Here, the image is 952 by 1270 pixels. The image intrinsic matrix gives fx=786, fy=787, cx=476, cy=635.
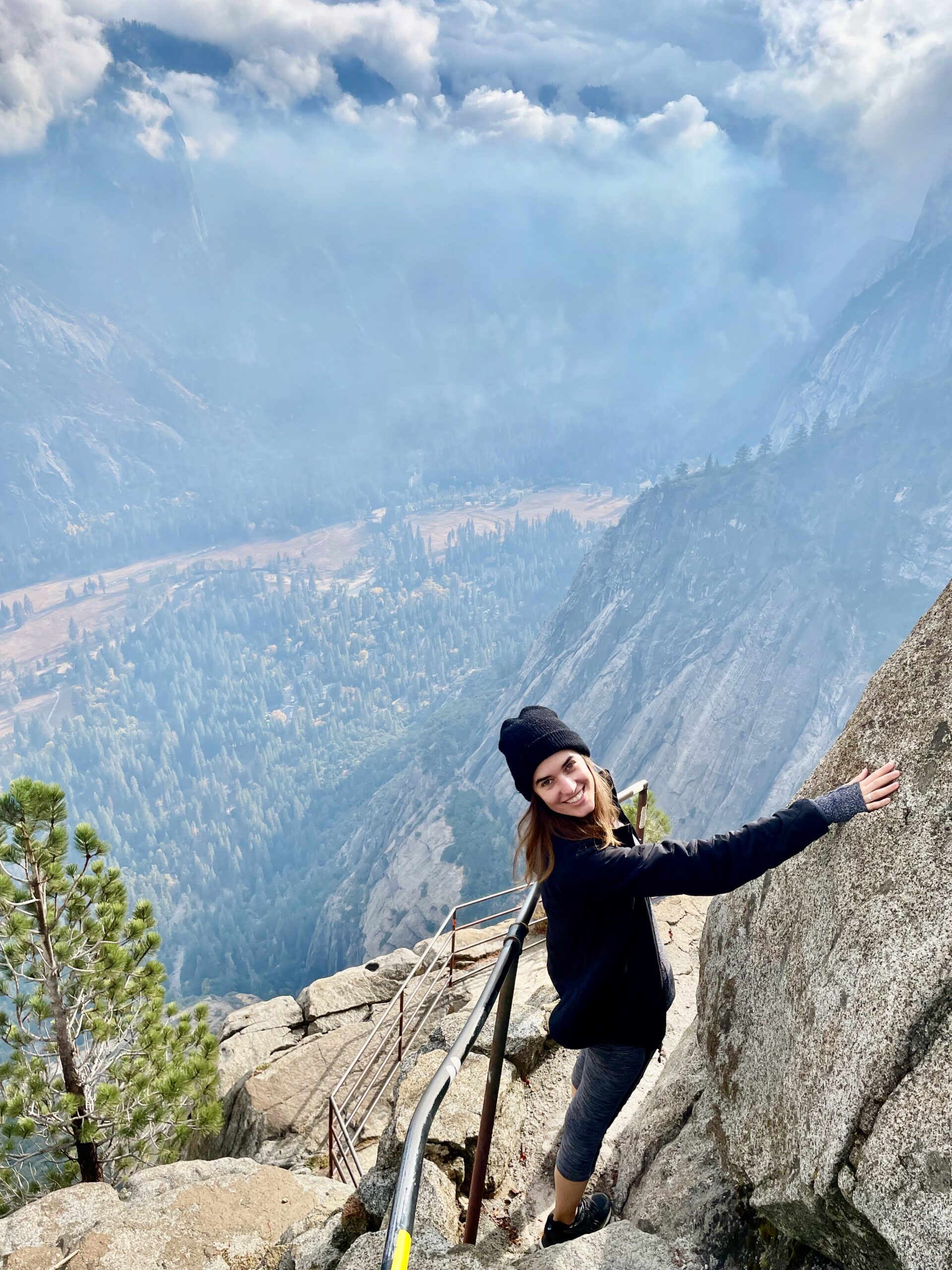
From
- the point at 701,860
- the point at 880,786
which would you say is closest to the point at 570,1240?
the point at 701,860

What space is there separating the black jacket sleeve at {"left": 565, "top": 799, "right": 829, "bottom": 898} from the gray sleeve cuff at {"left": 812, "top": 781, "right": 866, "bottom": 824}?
3.4 inches

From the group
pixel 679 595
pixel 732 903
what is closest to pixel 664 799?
pixel 679 595

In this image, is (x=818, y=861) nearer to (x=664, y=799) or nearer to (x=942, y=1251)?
(x=942, y=1251)

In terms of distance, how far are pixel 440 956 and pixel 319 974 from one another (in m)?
143

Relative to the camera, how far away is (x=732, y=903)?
14.3 ft

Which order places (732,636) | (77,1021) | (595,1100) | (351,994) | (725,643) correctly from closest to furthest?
(595,1100), (77,1021), (351,994), (725,643), (732,636)

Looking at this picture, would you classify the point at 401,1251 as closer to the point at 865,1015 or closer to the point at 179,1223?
the point at 865,1015

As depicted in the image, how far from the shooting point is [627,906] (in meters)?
3.19

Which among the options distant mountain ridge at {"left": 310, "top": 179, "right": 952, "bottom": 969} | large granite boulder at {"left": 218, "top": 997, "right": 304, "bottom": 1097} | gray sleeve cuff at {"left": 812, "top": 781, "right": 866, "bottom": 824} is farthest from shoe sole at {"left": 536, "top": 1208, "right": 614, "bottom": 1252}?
distant mountain ridge at {"left": 310, "top": 179, "right": 952, "bottom": 969}

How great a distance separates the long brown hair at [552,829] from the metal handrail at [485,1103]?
0.72 feet

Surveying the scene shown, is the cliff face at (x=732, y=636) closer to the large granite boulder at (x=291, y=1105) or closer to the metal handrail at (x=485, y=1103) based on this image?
the large granite boulder at (x=291, y=1105)

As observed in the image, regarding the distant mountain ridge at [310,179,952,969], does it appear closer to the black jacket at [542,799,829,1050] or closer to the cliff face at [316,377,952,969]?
the cliff face at [316,377,952,969]

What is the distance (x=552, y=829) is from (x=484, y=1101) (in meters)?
1.32

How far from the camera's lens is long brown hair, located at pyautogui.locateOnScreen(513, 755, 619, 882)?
3.16 m
